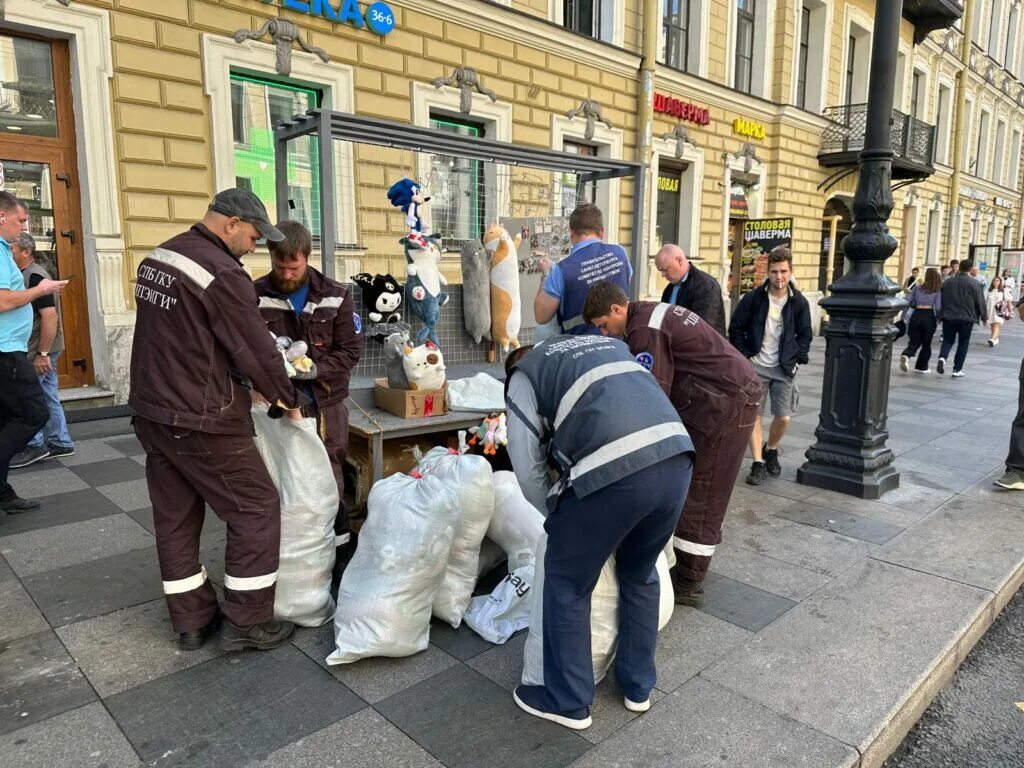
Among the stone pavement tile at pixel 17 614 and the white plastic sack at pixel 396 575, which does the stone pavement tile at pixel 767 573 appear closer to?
the white plastic sack at pixel 396 575

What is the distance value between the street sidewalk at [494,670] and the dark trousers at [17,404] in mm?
485

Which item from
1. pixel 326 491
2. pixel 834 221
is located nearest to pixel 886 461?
pixel 326 491

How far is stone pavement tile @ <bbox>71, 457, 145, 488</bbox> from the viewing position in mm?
5090

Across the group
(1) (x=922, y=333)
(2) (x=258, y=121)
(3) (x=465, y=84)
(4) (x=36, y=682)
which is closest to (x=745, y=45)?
(1) (x=922, y=333)

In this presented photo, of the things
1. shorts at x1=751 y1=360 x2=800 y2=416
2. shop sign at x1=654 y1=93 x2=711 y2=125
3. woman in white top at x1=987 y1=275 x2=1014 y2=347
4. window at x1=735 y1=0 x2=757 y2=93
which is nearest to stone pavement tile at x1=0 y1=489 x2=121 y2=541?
shorts at x1=751 y1=360 x2=800 y2=416

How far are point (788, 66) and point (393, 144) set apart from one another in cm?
1351

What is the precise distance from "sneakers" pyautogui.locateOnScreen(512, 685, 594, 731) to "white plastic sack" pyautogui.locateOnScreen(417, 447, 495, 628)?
608mm

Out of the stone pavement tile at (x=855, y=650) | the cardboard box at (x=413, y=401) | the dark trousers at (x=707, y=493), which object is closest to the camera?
the stone pavement tile at (x=855, y=650)

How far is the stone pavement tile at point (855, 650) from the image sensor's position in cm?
258

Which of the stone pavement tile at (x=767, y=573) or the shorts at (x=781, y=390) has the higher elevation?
the shorts at (x=781, y=390)

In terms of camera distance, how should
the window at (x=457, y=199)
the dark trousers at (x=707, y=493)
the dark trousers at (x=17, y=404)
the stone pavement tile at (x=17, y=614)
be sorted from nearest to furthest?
1. the stone pavement tile at (x=17, y=614)
2. the dark trousers at (x=707, y=493)
3. the dark trousers at (x=17, y=404)
4. the window at (x=457, y=199)

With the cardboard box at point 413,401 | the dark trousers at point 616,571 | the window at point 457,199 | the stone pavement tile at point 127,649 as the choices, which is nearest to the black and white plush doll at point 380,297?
the cardboard box at point 413,401

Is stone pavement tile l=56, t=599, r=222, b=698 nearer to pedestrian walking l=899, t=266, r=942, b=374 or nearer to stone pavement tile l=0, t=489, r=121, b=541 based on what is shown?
stone pavement tile l=0, t=489, r=121, b=541

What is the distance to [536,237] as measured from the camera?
6332 millimetres
